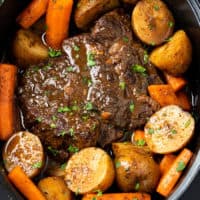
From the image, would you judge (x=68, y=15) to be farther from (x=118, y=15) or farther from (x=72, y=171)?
(x=72, y=171)

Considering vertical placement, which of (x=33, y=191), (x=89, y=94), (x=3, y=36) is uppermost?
(x=3, y=36)

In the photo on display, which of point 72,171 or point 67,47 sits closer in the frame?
point 72,171

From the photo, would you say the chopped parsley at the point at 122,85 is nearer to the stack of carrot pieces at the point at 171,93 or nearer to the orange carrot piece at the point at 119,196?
the stack of carrot pieces at the point at 171,93

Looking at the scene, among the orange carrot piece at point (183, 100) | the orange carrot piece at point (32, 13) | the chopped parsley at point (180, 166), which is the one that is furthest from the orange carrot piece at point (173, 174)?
the orange carrot piece at point (32, 13)

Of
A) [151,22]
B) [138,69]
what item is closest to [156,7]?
[151,22]

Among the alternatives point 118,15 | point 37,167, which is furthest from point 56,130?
point 118,15

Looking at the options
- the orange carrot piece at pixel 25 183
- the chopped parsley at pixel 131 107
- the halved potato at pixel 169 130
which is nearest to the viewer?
the orange carrot piece at pixel 25 183
